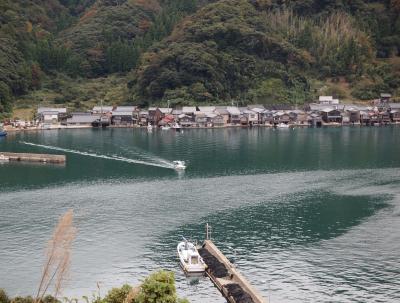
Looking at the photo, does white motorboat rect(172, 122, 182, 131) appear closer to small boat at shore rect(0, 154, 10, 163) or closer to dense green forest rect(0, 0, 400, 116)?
dense green forest rect(0, 0, 400, 116)

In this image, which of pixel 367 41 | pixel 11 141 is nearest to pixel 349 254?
pixel 11 141

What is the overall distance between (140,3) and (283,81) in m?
45.2

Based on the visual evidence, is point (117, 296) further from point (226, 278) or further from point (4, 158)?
point (4, 158)

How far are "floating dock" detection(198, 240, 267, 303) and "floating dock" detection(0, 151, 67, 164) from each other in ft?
97.4

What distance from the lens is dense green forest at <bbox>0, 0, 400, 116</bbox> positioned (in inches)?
3725

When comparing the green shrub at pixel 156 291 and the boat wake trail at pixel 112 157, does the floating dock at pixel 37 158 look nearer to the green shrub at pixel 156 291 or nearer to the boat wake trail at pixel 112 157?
the boat wake trail at pixel 112 157

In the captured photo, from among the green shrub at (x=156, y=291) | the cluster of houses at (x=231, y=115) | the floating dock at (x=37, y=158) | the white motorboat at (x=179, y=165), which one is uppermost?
the cluster of houses at (x=231, y=115)

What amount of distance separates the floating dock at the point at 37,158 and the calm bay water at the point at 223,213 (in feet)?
3.96

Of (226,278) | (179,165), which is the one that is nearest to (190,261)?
(226,278)

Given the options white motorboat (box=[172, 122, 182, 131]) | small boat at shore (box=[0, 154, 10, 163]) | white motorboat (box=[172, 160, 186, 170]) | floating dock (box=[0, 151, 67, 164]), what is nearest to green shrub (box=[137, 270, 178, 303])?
white motorboat (box=[172, 160, 186, 170])

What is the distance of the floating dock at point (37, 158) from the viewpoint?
57.1m

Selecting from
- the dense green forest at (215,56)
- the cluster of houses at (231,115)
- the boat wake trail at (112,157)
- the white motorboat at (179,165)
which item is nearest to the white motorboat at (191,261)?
the white motorboat at (179,165)

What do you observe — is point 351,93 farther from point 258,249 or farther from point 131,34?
point 258,249

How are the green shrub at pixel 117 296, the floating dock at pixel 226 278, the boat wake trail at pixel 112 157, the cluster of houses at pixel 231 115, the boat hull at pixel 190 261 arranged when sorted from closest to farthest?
the green shrub at pixel 117 296 < the floating dock at pixel 226 278 < the boat hull at pixel 190 261 < the boat wake trail at pixel 112 157 < the cluster of houses at pixel 231 115
